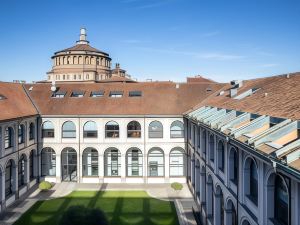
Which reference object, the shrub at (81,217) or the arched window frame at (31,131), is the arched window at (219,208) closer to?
the shrub at (81,217)

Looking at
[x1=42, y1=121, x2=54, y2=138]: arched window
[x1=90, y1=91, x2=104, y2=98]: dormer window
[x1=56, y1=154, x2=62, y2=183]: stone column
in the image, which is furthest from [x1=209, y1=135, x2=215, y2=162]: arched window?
[x1=42, y1=121, x2=54, y2=138]: arched window

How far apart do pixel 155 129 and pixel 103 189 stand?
9.32 metres

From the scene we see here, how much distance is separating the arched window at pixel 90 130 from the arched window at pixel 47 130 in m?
4.14

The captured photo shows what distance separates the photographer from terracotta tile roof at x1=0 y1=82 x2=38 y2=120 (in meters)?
30.1

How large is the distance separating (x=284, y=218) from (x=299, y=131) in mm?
3354

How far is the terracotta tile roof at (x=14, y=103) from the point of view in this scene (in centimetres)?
3011

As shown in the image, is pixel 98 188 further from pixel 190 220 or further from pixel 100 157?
pixel 190 220

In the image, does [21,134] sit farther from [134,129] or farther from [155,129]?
[155,129]

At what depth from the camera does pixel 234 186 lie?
16.9 meters

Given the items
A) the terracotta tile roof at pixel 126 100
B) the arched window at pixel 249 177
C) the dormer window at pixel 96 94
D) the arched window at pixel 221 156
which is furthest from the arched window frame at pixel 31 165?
the arched window at pixel 249 177

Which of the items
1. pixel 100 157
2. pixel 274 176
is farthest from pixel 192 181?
pixel 274 176

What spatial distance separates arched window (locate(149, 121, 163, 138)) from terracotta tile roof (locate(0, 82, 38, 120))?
46.1 feet

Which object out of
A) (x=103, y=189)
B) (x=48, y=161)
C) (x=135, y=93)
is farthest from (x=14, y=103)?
(x=135, y=93)

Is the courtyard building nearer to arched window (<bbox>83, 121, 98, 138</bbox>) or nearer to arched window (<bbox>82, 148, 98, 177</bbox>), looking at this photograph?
arched window (<bbox>82, 148, 98, 177</bbox>)
